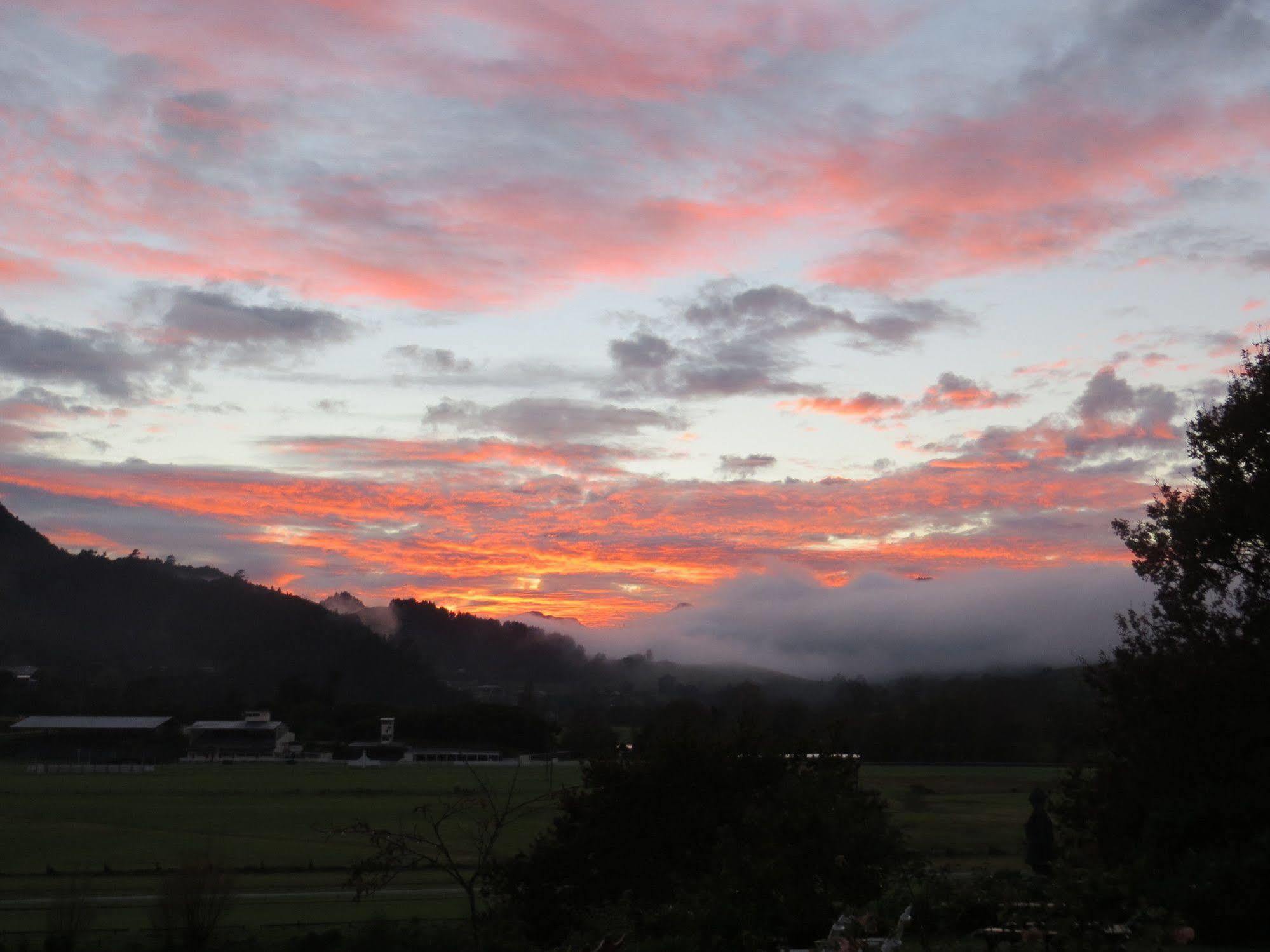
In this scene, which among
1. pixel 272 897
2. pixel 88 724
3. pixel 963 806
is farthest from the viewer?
pixel 88 724

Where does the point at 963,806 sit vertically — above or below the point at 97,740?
above

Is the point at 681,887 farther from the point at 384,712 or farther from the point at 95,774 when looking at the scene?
the point at 384,712

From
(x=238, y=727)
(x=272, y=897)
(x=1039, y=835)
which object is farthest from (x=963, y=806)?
(x=238, y=727)

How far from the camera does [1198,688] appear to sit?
16.0 metres

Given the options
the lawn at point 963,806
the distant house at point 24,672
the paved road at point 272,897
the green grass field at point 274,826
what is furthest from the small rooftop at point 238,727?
the paved road at point 272,897

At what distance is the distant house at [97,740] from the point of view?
96000 millimetres

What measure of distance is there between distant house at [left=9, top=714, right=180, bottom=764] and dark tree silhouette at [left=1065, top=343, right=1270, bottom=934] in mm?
93441

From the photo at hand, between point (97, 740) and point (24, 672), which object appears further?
point (24, 672)

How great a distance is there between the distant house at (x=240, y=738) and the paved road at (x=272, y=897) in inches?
2895

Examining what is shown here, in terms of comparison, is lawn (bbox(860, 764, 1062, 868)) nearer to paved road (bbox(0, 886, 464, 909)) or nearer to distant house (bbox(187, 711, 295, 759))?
paved road (bbox(0, 886, 464, 909))

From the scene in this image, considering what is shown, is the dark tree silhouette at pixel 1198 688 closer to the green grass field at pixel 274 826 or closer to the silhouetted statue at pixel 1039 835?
the silhouetted statue at pixel 1039 835

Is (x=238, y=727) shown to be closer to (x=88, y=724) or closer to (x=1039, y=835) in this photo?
(x=88, y=724)

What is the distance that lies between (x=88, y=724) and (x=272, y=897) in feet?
269

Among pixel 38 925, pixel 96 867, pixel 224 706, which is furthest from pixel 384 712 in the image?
pixel 38 925
